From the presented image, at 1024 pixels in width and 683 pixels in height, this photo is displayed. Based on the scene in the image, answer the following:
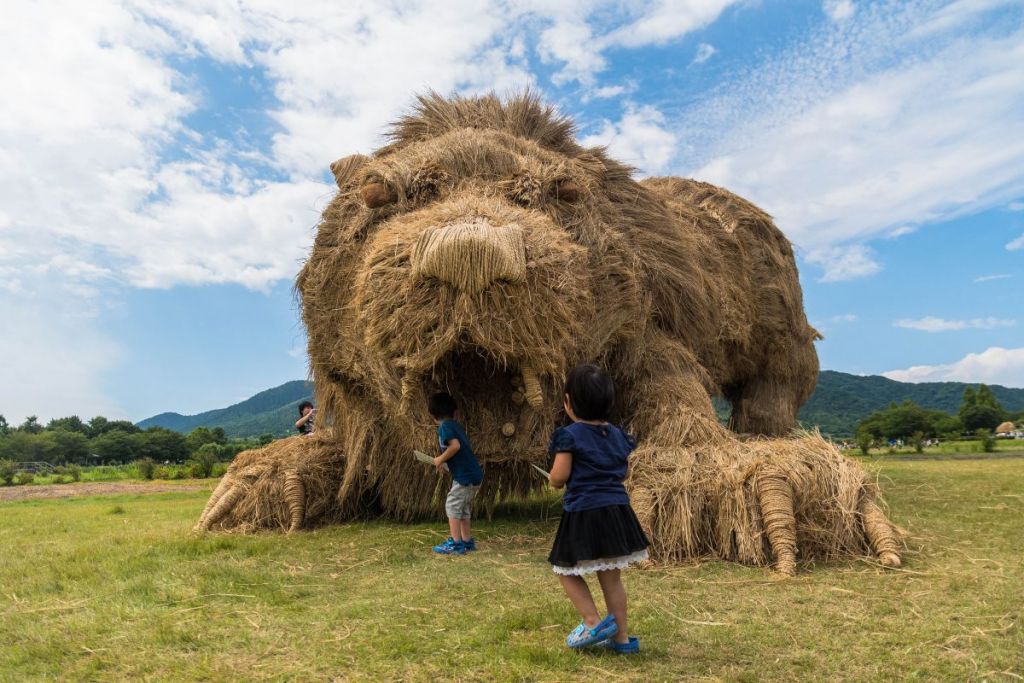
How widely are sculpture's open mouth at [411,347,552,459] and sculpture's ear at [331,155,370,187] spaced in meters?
1.71

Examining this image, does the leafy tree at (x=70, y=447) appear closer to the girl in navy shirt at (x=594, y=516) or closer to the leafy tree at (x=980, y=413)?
the girl in navy shirt at (x=594, y=516)

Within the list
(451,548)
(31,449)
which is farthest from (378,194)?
(31,449)

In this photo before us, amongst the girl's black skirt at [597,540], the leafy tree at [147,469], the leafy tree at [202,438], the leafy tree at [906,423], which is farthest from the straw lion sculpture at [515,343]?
the leafy tree at [202,438]

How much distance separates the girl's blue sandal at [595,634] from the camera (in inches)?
74.1

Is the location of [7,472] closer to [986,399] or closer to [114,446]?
[114,446]

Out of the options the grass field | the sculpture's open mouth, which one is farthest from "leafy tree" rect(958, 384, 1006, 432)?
the sculpture's open mouth

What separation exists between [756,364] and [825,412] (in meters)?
19.7

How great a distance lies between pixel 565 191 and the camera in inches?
150

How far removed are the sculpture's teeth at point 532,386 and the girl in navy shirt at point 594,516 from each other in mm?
796

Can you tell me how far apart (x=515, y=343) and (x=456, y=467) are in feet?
3.17

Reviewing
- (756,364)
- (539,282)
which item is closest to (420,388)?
(539,282)

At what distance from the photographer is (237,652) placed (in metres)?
1.95

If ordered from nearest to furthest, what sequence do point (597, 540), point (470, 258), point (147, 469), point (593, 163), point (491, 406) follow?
point (597, 540) < point (470, 258) < point (491, 406) < point (593, 163) < point (147, 469)

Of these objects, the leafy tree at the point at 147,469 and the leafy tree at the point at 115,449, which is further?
the leafy tree at the point at 115,449
